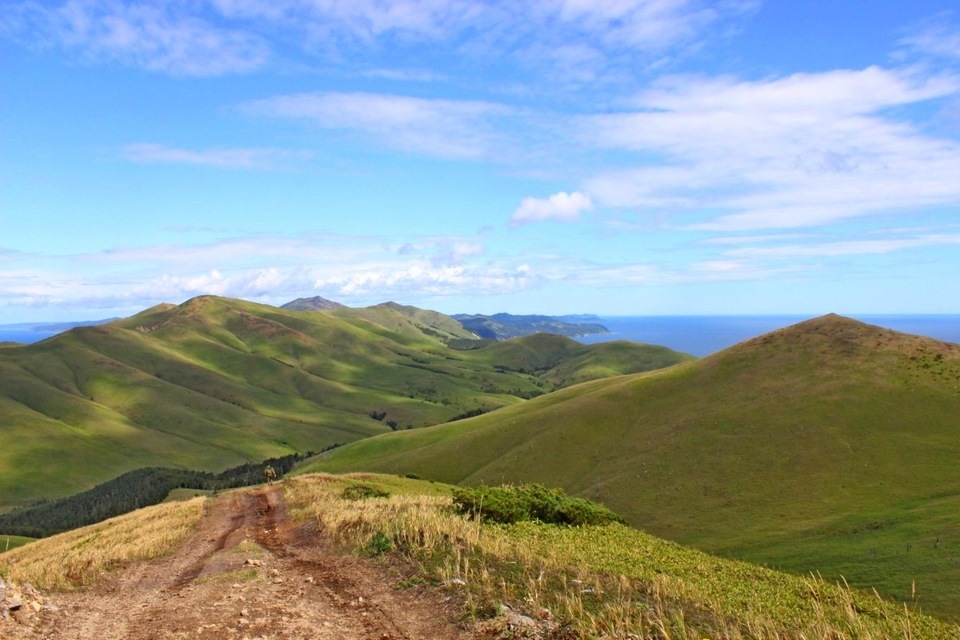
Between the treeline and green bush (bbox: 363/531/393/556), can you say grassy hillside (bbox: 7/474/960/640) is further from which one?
the treeline

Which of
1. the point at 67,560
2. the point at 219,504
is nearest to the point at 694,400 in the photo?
the point at 219,504

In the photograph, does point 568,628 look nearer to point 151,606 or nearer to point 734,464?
point 151,606

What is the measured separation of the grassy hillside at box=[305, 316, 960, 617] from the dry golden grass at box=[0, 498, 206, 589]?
3218 centimetres

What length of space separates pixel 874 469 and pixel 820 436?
730 centimetres

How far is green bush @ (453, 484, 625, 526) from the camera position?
2508 cm

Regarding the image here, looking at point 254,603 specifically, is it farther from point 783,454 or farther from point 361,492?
point 783,454

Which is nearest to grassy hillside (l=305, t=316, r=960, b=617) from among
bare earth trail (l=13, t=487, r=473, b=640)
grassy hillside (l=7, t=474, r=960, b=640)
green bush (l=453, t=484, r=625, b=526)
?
grassy hillside (l=7, t=474, r=960, b=640)

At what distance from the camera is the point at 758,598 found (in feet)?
51.1

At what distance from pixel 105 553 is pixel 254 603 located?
36.8 ft

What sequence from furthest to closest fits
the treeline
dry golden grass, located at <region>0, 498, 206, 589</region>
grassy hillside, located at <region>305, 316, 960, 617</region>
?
1. the treeline
2. grassy hillside, located at <region>305, 316, 960, 617</region>
3. dry golden grass, located at <region>0, 498, 206, 589</region>

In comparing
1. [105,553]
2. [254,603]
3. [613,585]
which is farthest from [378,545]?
[105,553]

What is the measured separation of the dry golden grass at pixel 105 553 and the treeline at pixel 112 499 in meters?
104

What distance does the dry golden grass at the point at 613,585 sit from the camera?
39.0 feet

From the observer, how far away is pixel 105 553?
864 inches
